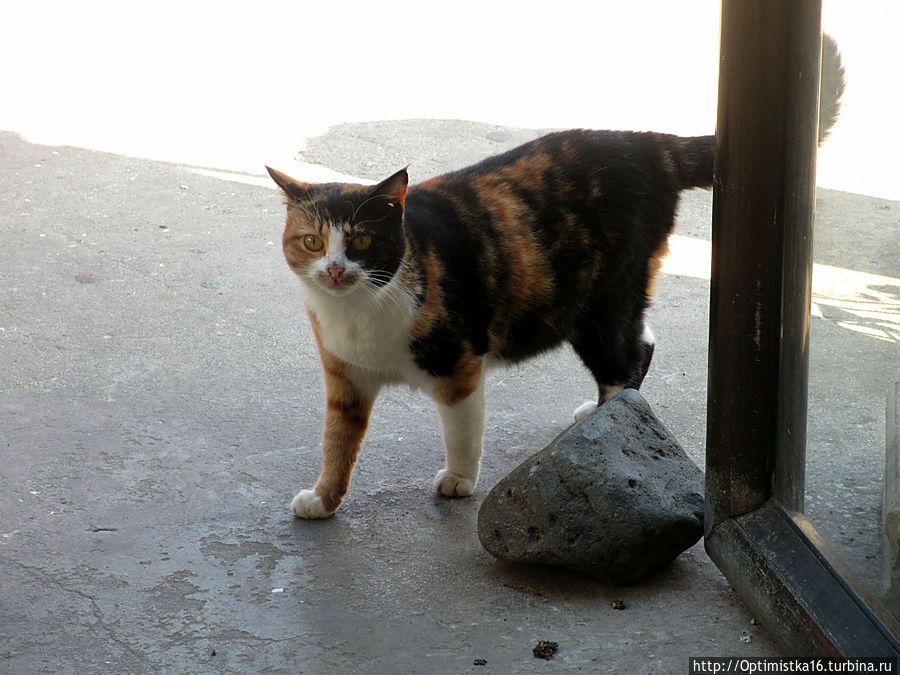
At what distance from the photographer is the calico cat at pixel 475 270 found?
3.08 meters

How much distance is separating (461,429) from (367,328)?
471mm

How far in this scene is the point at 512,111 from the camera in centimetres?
712

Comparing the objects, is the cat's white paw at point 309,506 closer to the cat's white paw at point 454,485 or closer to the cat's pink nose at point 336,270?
the cat's white paw at point 454,485

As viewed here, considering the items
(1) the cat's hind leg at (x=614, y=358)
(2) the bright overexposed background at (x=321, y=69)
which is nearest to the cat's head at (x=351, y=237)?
(1) the cat's hind leg at (x=614, y=358)

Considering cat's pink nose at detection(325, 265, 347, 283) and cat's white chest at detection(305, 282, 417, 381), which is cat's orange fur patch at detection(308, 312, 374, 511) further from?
cat's pink nose at detection(325, 265, 347, 283)

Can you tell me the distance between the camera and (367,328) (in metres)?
3.10

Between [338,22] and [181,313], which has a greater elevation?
[338,22]

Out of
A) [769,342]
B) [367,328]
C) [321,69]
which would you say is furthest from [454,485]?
[321,69]

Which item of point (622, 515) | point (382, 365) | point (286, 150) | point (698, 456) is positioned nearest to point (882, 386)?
point (622, 515)

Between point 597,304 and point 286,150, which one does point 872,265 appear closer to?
point 597,304

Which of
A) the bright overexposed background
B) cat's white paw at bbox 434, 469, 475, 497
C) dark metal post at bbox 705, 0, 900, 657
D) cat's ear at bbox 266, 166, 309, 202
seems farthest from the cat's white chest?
the bright overexposed background

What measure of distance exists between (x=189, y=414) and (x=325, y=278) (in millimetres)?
1180

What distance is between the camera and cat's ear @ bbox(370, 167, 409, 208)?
302 cm

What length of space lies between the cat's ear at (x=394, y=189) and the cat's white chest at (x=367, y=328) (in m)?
0.29
